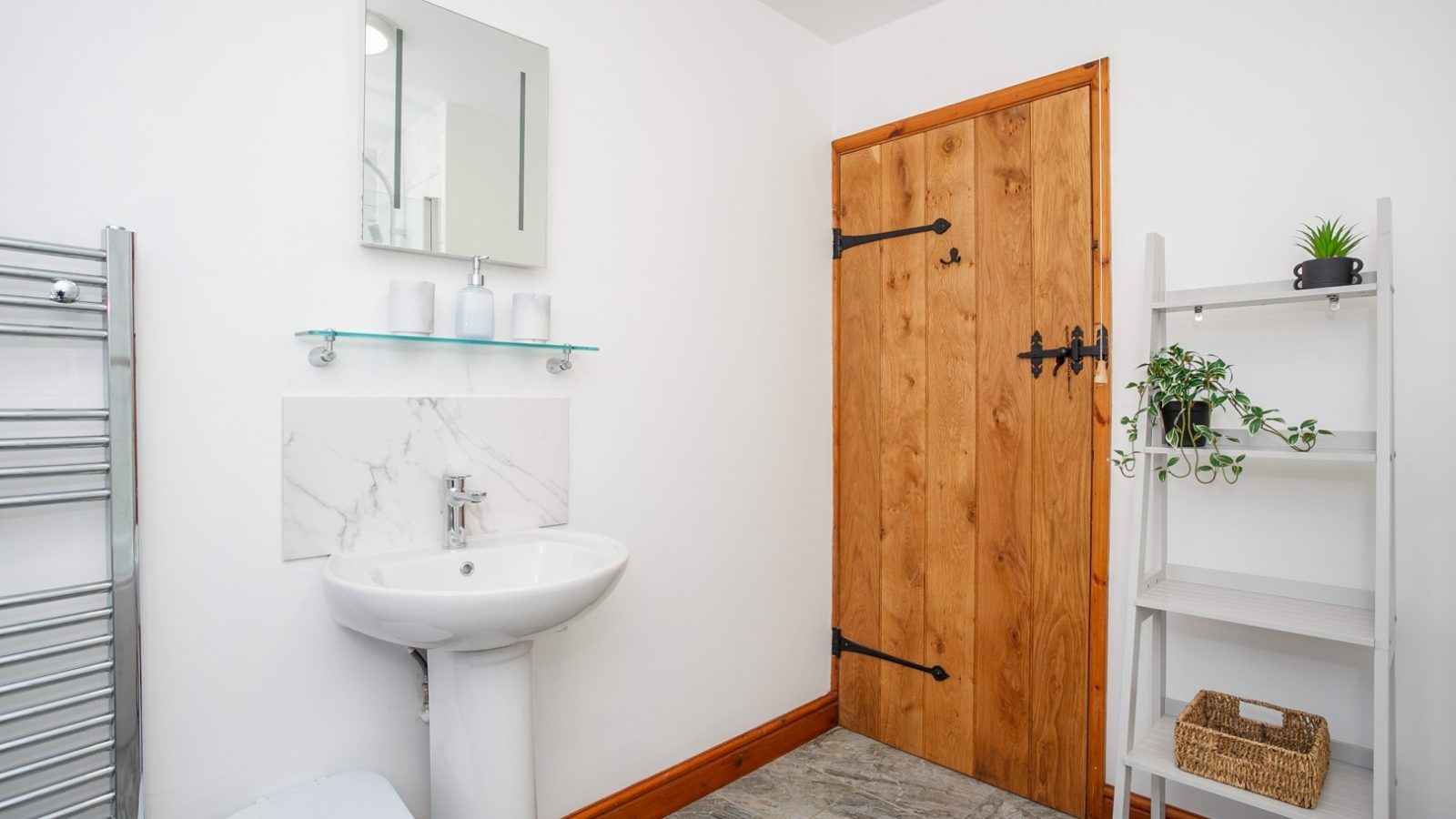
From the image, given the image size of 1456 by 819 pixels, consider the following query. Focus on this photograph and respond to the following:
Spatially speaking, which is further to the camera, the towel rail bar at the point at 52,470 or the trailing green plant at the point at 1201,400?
the trailing green plant at the point at 1201,400

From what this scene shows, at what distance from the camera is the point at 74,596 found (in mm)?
1196

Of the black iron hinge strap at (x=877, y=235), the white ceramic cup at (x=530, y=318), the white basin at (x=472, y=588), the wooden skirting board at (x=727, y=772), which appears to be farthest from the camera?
the black iron hinge strap at (x=877, y=235)

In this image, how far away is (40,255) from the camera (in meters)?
1.19

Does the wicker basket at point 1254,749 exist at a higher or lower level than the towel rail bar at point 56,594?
lower

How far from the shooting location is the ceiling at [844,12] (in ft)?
7.82

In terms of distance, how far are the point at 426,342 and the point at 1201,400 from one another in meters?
1.72

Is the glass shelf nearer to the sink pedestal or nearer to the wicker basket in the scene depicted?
the sink pedestal

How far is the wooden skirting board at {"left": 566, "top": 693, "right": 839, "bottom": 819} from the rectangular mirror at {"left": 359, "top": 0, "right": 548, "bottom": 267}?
140 cm

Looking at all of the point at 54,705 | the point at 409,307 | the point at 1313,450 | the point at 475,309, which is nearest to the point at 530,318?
the point at 475,309

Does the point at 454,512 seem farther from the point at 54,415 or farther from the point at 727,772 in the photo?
the point at 727,772

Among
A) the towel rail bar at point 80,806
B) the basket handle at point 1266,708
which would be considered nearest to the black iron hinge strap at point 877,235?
the basket handle at point 1266,708

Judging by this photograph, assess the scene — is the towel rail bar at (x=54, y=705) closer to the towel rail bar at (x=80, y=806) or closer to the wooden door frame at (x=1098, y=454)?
the towel rail bar at (x=80, y=806)

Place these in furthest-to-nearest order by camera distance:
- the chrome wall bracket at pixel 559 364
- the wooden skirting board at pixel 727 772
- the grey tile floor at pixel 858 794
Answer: the grey tile floor at pixel 858 794 → the wooden skirting board at pixel 727 772 → the chrome wall bracket at pixel 559 364

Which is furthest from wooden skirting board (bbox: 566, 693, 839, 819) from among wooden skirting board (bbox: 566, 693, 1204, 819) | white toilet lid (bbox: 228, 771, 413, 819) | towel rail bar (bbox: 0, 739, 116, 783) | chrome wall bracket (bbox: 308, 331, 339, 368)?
chrome wall bracket (bbox: 308, 331, 339, 368)
